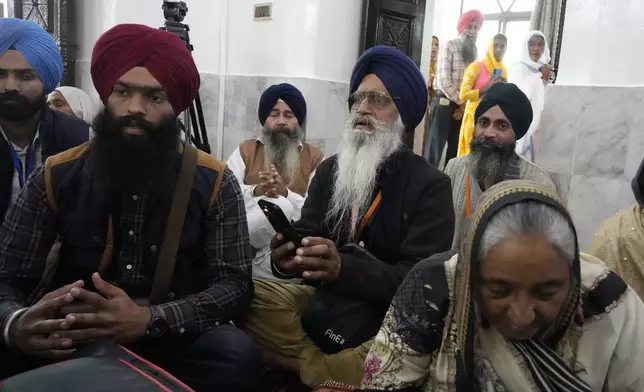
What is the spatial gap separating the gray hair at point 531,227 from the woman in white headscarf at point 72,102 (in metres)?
3.59

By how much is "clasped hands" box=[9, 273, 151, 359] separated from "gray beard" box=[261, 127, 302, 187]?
7.18 feet

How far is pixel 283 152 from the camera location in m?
3.84

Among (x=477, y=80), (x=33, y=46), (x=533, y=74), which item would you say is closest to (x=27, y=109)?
(x=33, y=46)

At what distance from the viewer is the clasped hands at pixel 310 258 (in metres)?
1.86

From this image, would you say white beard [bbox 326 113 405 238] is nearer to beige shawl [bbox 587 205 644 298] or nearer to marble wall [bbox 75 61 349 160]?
beige shawl [bbox 587 205 644 298]

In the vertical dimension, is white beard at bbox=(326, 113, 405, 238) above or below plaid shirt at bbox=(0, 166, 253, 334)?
above

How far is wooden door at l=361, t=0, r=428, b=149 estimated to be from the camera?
199 inches

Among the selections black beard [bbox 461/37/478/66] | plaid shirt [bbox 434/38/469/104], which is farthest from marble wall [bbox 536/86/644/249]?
black beard [bbox 461/37/478/66]

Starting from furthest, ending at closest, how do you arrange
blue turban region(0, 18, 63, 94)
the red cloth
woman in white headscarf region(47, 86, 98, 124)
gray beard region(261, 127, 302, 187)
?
the red cloth
woman in white headscarf region(47, 86, 98, 124)
gray beard region(261, 127, 302, 187)
blue turban region(0, 18, 63, 94)

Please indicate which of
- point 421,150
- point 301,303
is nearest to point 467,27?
point 421,150

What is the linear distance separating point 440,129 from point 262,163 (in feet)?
11.0

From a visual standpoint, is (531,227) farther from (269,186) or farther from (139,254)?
(269,186)

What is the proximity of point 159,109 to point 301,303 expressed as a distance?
2.98 ft

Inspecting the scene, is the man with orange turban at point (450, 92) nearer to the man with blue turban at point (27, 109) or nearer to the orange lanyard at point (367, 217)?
the orange lanyard at point (367, 217)
